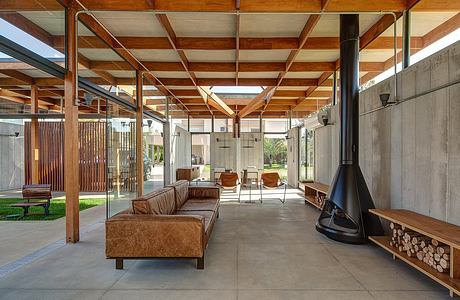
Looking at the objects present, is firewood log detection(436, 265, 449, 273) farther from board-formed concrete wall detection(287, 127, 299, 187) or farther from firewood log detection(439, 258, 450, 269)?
board-formed concrete wall detection(287, 127, 299, 187)

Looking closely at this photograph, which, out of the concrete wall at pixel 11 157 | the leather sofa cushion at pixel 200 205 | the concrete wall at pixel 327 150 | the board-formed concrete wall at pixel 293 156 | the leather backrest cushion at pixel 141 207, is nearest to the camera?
the leather backrest cushion at pixel 141 207

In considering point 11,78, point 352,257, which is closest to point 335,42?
point 352,257

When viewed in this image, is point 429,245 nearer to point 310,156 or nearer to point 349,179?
point 349,179

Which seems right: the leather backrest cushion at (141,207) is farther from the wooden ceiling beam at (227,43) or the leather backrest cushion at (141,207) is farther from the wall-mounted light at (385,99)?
the wall-mounted light at (385,99)

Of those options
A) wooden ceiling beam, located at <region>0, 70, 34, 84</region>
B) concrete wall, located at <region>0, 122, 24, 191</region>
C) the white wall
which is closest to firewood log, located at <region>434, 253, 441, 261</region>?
the white wall

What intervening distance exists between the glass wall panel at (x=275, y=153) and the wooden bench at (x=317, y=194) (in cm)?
544

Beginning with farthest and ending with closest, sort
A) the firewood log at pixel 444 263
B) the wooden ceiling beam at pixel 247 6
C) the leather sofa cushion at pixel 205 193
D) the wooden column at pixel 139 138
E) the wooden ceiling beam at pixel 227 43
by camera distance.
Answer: the wooden column at pixel 139 138 → the leather sofa cushion at pixel 205 193 → the wooden ceiling beam at pixel 227 43 → the wooden ceiling beam at pixel 247 6 → the firewood log at pixel 444 263

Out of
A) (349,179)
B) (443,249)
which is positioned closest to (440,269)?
(443,249)

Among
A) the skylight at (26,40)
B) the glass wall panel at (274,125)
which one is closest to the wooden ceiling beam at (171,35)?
the skylight at (26,40)

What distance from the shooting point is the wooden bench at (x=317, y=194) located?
616 cm

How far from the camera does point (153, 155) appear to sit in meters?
7.82

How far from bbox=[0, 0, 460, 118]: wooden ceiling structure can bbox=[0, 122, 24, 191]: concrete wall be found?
8.65ft

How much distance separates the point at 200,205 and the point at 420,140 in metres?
3.29

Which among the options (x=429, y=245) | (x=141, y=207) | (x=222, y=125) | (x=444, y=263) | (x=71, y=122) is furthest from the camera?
(x=222, y=125)
